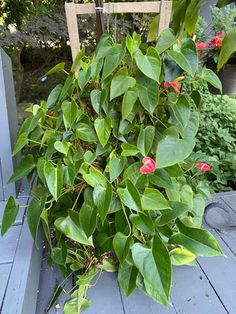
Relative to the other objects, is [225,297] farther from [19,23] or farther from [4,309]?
[19,23]

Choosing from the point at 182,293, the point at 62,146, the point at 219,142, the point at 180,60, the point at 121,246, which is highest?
the point at 180,60

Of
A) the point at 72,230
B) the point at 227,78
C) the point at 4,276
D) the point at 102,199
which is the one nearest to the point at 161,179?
the point at 102,199

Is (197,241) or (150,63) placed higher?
(150,63)

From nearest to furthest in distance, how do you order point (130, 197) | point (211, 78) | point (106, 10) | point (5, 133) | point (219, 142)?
point (130, 197) → point (211, 78) → point (5, 133) → point (106, 10) → point (219, 142)

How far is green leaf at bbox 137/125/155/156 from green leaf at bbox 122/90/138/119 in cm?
9

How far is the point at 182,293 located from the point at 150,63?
0.77m

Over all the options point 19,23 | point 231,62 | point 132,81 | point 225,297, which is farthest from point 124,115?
point 19,23

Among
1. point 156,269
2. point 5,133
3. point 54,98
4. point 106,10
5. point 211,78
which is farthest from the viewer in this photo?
point 106,10

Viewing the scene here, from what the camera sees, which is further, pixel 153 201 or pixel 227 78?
pixel 227 78

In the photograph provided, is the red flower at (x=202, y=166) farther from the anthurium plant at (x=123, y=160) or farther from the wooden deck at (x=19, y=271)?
the wooden deck at (x=19, y=271)

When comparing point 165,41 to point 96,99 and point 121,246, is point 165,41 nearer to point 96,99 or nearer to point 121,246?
point 96,99

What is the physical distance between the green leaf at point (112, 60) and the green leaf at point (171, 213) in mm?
423

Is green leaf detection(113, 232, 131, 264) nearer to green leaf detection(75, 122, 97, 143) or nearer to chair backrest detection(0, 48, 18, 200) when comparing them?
green leaf detection(75, 122, 97, 143)

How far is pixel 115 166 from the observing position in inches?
34.7
